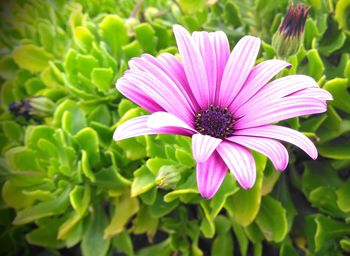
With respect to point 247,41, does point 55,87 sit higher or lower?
lower

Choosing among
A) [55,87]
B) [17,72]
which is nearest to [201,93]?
[55,87]

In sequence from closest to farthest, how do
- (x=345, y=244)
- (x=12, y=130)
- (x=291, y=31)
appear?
(x=291, y=31) < (x=345, y=244) < (x=12, y=130)

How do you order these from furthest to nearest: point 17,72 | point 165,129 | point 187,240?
point 17,72 < point 187,240 < point 165,129

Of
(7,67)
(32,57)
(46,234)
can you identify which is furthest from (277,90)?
(7,67)

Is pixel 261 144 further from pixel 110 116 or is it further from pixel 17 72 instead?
pixel 17 72

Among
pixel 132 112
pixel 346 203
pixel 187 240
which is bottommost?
pixel 187 240

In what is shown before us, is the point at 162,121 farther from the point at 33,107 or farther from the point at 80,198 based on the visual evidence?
the point at 33,107

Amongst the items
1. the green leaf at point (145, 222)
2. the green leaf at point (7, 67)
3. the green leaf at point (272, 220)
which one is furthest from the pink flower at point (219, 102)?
the green leaf at point (7, 67)

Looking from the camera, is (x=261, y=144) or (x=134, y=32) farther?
(x=134, y=32)
